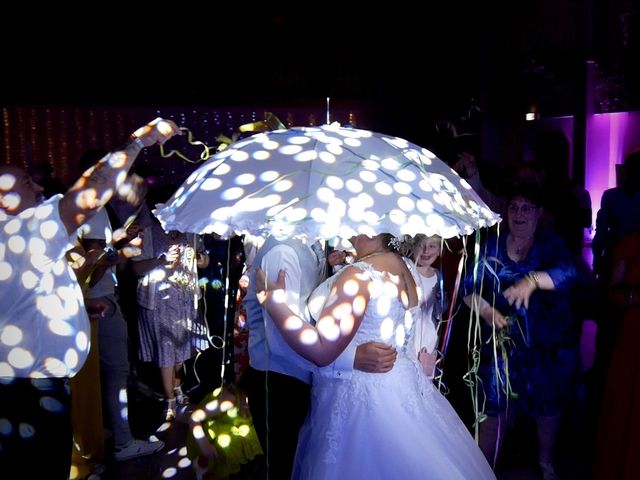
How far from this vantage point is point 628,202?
373 centimetres

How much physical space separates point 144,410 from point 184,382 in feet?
1.96

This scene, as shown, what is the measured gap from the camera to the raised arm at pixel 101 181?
231 cm

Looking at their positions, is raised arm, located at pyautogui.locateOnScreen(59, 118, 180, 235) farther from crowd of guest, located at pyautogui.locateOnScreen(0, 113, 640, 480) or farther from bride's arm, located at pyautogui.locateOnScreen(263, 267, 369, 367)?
bride's arm, located at pyautogui.locateOnScreen(263, 267, 369, 367)

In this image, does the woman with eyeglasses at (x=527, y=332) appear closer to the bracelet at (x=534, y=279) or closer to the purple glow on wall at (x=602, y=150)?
the bracelet at (x=534, y=279)

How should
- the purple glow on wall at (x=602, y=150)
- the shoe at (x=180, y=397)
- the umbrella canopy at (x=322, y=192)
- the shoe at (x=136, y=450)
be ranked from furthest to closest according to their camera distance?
the purple glow on wall at (x=602, y=150), the shoe at (x=180, y=397), the shoe at (x=136, y=450), the umbrella canopy at (x=322, y=192)

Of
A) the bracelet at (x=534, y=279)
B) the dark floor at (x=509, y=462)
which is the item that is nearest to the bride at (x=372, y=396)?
the bracelet at (x=534, y=279)

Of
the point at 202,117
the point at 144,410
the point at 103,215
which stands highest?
the point at 202,117

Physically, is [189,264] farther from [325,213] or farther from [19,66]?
[19,66]

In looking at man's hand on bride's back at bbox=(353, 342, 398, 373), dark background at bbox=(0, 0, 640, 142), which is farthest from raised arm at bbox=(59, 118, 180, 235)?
dark background at bbox=(0, 0, 640, 142)

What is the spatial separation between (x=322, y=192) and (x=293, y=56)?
26.2 feet

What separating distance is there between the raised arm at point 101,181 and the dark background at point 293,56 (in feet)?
18.1

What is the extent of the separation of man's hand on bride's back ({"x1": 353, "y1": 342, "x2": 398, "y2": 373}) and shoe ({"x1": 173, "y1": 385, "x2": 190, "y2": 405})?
2588 millimetres

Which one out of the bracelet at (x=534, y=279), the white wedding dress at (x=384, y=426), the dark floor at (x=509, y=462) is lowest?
the dark floor at (x=509, y=462)

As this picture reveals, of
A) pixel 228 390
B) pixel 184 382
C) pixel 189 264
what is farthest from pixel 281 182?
pixel 184 382
